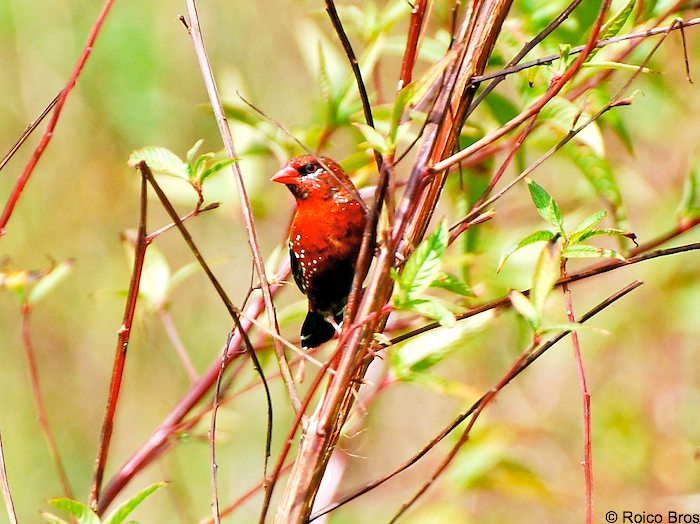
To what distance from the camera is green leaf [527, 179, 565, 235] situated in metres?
1.50

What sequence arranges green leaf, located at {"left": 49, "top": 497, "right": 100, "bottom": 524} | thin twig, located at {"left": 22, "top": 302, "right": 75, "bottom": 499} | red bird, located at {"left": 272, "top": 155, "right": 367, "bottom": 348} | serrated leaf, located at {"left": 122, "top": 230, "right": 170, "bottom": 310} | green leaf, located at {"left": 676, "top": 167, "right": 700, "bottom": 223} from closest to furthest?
green leaf, located at {"left": 49, "top": 497, "right": 100, "bottom": 524} → thin twig, located at {"left": 22, "top": 302, "right": 75, "bottom": 499} → green leaf, located at {"left": 676, "top": 167, "right": 700, "bottom": 223} → red bird, located at {"left": 272, "top": 155, "right": 367, "bottom": 348} → serrated leaf, located at {"left": 122, "top": 230, "right": 170, "bottom": 310}

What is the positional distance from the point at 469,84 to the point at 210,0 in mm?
3826

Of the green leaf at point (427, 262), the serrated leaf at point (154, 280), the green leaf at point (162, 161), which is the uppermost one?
the green leaf at point (162, 161)

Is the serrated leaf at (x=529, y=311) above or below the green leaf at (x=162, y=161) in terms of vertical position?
below

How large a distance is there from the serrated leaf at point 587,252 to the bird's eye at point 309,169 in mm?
981

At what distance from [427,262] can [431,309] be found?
0.07 metres

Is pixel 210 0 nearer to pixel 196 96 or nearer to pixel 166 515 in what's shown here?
pixel 196 96

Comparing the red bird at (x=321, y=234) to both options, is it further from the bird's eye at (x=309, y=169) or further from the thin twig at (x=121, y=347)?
the thin twig at (x=121, y=347)

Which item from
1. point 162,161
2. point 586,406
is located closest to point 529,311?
point 586,406

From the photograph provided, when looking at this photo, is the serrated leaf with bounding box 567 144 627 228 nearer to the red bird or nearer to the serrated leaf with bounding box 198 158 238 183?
the red bird

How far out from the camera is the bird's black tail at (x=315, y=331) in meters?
2.44

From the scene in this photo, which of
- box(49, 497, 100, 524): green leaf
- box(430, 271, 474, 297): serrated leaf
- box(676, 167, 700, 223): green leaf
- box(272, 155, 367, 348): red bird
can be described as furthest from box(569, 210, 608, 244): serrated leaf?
box(49, 497, 100, 524): green leaf

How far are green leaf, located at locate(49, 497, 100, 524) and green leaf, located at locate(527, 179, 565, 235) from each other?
91 cm

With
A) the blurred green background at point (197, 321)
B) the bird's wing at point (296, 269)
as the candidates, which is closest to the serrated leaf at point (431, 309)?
the bird's wing at point (296, 269)
